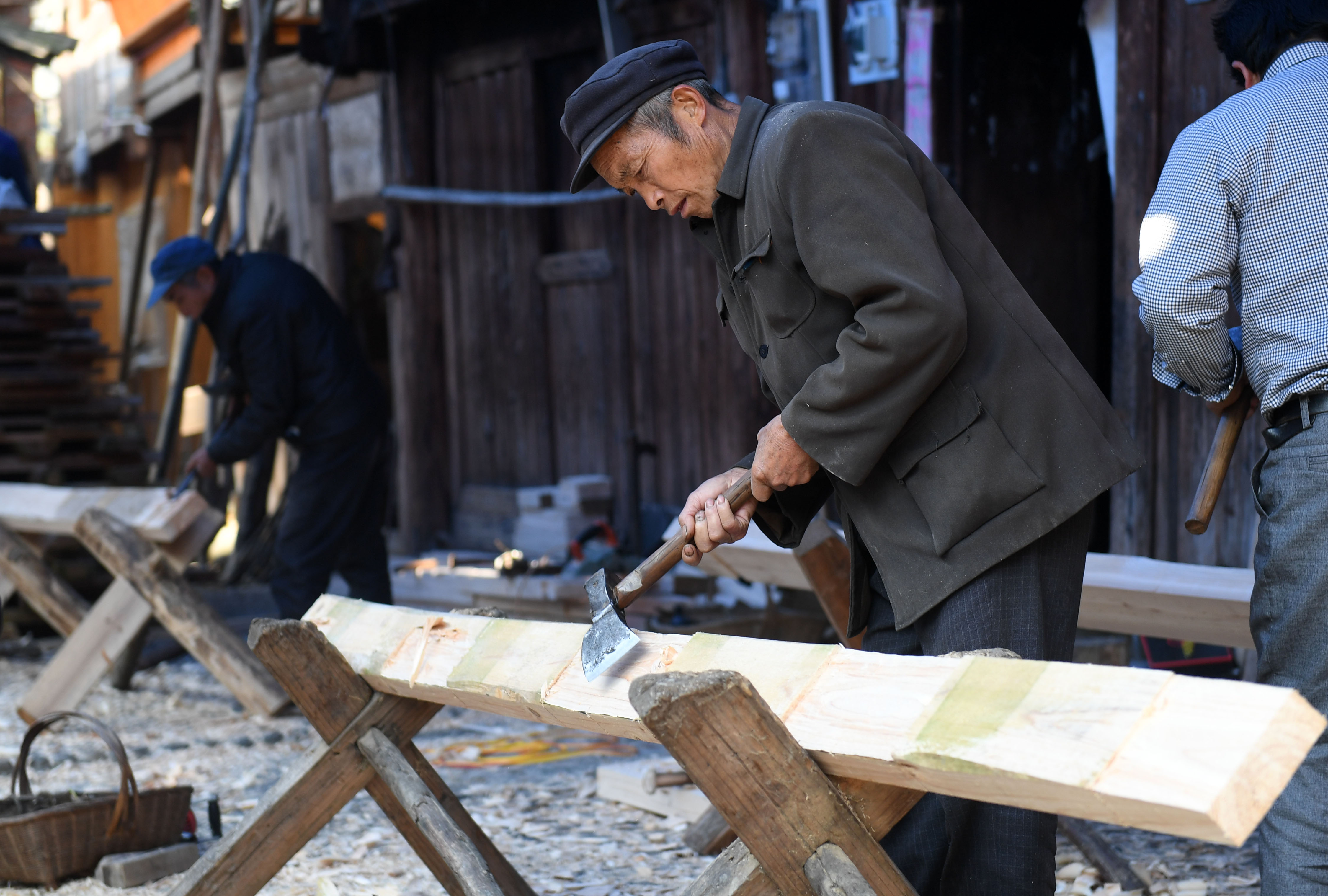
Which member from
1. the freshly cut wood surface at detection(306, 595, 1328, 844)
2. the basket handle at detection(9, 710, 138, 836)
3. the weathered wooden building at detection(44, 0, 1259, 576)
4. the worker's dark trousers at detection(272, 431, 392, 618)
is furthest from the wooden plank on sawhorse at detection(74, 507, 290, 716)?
the freshly cut wood surface at detection(306, 595, 1328, 844)

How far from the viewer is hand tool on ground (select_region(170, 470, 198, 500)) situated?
4910 millimetres

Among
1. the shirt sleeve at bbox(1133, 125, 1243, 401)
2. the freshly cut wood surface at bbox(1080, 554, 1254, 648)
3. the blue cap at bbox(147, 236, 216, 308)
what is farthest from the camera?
the blue cap at bbox(147, 236, 216, 308)

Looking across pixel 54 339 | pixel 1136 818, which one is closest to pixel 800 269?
pixel 1136 818

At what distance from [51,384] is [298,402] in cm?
236

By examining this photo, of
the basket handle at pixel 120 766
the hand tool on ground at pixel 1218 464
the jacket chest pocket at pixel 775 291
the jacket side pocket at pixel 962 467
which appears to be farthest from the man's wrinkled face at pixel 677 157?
the basket handle at pixel 120 766

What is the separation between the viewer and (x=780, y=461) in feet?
7.12

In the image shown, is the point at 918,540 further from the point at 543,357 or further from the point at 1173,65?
the point at 543,357

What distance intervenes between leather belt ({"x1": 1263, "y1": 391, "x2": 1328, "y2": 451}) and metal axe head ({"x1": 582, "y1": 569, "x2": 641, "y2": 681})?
1.22m

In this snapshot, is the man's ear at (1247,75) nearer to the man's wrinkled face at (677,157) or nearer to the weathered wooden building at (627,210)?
the man's wrinkled face at (677,157)

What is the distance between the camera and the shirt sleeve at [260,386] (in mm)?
5371

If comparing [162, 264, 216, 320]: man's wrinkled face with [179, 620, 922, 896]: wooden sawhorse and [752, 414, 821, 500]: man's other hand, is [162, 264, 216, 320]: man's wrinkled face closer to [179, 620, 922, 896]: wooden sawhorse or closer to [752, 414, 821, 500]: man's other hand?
[179, 620, 922, 896]: wooden sawhorse

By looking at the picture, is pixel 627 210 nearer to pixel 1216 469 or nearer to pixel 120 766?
pixel 120 766

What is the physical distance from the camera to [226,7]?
29.9 feet

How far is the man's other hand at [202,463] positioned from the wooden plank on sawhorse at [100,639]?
55cm
